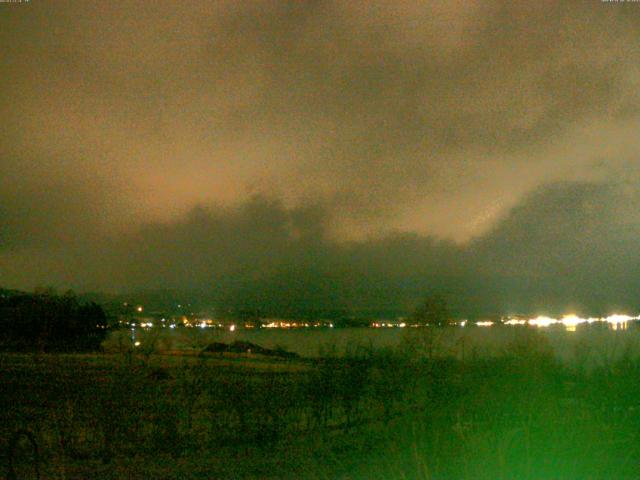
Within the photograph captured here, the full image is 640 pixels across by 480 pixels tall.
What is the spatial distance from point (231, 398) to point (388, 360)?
5111 millimetres

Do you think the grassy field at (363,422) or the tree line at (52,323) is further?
the tree line at (52,323)

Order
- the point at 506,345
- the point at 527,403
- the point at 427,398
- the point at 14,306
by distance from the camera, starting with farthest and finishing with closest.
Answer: the point at 14,306 → the point at 506,345 → the point at 427,398 → the point at 527,403

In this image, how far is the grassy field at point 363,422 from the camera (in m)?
11.7

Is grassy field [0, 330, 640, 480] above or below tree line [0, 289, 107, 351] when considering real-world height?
below

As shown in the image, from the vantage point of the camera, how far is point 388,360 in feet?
67.5

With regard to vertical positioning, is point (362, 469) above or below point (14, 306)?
below

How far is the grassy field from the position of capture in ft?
38.5

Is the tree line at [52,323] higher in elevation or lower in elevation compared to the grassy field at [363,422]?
higher

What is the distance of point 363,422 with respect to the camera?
1886cm

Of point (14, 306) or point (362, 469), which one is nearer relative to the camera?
point (362, 469)

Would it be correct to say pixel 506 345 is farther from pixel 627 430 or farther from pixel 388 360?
pixel 627 430

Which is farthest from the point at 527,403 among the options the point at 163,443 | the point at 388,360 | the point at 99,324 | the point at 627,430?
the point at 99,324

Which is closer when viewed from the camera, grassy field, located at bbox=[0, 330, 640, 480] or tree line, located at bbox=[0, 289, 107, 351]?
grassy field, located at bbox=[0, 330, 640, 480]

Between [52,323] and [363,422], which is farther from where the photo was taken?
[52,323]
